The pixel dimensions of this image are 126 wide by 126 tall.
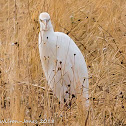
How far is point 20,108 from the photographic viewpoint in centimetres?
221

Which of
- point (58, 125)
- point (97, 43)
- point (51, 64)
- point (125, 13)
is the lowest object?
point (58, 125)

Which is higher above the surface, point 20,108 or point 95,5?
point 95,5

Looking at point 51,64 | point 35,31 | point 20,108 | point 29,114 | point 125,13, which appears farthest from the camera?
point 125,13

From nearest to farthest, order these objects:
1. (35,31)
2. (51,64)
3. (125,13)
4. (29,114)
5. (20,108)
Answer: (20,108)
(29,114)
(51,64)
(35,31)
(125,13)

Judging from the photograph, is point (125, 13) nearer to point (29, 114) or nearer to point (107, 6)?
point (107, 6)

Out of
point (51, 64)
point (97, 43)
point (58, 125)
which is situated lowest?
point (58, 125)

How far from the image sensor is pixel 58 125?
229cm

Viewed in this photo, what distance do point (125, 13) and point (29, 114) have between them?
2125mm

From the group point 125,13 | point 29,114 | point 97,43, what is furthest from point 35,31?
point 29,114

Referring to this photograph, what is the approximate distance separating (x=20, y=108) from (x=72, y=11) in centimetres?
242

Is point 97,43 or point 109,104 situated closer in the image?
point 109,104

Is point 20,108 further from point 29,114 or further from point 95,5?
point 95,5

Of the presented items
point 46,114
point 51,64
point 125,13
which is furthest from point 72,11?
point 46,114

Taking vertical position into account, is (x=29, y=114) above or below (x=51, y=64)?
below
